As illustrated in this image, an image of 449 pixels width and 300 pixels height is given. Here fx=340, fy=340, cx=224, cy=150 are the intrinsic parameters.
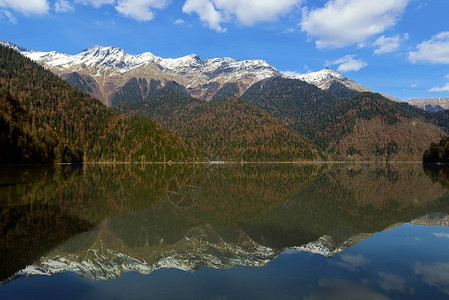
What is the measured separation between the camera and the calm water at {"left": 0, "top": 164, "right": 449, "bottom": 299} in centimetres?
1549

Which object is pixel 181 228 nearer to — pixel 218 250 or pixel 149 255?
pixel 218 250

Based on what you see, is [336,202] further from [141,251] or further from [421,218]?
[141,251]

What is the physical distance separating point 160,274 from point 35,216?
58.1 ft

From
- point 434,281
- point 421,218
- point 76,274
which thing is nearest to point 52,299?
point 76,274

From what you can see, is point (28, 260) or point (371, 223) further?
point (371, 223)

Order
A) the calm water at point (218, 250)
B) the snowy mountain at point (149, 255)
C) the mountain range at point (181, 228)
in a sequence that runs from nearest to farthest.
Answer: the calm water at point (218, 250), the snowy mountain at point (149, 255), the mountain range at point (181, 228)

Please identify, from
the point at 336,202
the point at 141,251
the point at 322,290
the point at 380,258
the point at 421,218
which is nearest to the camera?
the point at 322,290

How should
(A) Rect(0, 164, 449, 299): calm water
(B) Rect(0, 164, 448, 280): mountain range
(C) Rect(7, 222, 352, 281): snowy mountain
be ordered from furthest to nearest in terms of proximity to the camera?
1. (B) Rect(0, 164, 448, 280): mountain range
2. (C) Rect(7, 222, 352, 281): snowy mountain
3. (A) Rect(0, 164, 449, 299): calm water

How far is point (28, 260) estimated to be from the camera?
18.6m

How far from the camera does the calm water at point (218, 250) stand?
50.8 feet

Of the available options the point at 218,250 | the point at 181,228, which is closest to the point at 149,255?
the point at 218,250

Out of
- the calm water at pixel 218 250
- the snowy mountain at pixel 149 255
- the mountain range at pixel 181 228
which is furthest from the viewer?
the mountain range at pixel 181 228

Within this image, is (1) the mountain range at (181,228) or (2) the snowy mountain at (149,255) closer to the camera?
(2) the snowy mountain at (149,255)

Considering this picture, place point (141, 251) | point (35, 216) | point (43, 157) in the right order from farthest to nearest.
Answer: point (43, 157) → point (35, 216) → point (141, 251)
